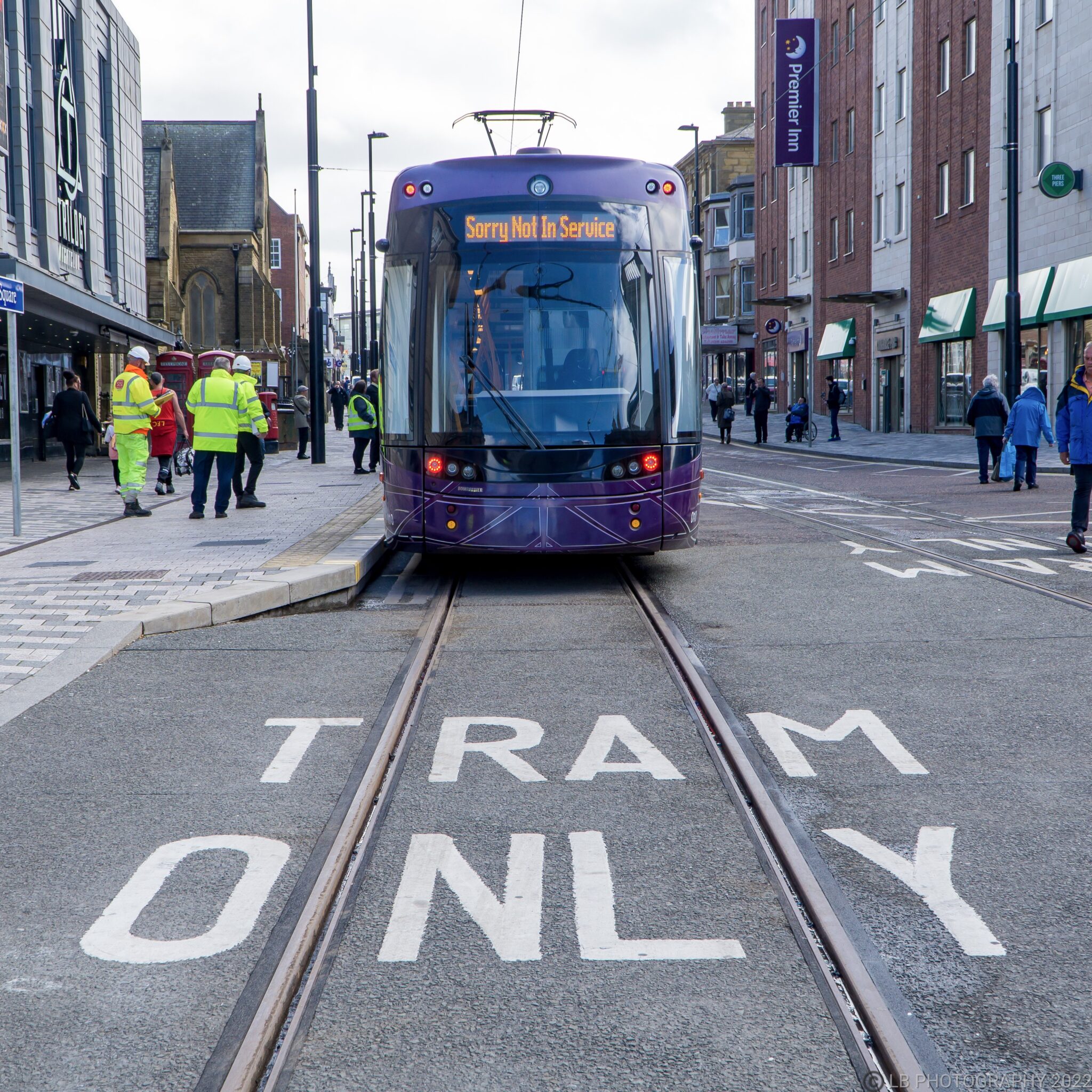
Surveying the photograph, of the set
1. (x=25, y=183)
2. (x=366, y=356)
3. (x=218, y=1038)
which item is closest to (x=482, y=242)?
(x=218, y=1038)

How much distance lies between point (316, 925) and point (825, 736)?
270cm

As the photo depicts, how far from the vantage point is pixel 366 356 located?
57.7 meters

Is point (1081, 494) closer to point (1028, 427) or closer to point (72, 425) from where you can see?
point (1028, 427)

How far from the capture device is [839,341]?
48000mm

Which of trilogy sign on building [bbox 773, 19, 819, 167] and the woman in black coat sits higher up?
trilogy sign on building [bbox 773, 19, 819, 167]

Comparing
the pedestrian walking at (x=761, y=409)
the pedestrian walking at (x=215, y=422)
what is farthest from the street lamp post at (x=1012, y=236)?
the pedestrian walking at (x=215, y=422)

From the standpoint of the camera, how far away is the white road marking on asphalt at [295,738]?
5.19 metres

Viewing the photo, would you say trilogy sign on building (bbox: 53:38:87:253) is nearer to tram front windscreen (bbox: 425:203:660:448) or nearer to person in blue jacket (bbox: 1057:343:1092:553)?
tram front windscreen (bbox: 425:203:660:448)

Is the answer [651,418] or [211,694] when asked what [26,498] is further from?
[211,694]

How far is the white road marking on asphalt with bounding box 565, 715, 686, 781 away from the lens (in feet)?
16.9

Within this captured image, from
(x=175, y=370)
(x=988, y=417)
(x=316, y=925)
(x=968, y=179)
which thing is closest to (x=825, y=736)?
(x=316, y=925)

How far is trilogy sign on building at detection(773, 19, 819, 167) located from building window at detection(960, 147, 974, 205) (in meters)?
12.8

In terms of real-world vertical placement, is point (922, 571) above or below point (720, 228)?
below

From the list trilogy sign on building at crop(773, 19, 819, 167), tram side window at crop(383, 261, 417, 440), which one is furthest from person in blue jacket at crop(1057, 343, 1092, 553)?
trilogy sign on building at crop(773, 19, 819, 167)
